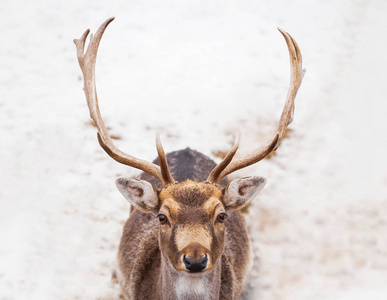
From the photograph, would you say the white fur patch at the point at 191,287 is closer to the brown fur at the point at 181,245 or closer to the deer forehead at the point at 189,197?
the brown fur at the point at 181,245

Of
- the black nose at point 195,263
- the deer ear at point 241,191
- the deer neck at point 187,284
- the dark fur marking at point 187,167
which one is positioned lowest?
the dark fur marking at point 187,167

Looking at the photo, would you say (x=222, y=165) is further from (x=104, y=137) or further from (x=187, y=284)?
(x=104, y=137)

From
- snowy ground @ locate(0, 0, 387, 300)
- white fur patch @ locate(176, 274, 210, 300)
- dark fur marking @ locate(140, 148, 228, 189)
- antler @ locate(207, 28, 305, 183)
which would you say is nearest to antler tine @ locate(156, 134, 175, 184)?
antler @ locate(207, 28, 305, 183)

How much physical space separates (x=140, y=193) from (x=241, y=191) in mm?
934

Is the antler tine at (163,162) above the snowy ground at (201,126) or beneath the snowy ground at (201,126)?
above

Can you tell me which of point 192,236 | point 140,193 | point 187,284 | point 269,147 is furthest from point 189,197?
point 269,147

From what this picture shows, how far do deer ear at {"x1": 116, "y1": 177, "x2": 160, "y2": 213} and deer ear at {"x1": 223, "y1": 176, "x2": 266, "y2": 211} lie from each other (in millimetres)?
649

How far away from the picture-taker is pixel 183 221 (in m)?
4.34

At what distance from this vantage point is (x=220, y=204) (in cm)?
449

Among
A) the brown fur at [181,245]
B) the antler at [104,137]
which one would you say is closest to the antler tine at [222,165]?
the brown fur at [181,245]

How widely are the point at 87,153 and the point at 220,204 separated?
434cm

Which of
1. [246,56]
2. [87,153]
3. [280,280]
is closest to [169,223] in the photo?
[280,280]

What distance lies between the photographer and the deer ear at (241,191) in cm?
462

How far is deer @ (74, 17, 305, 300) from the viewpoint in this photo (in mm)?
4320
